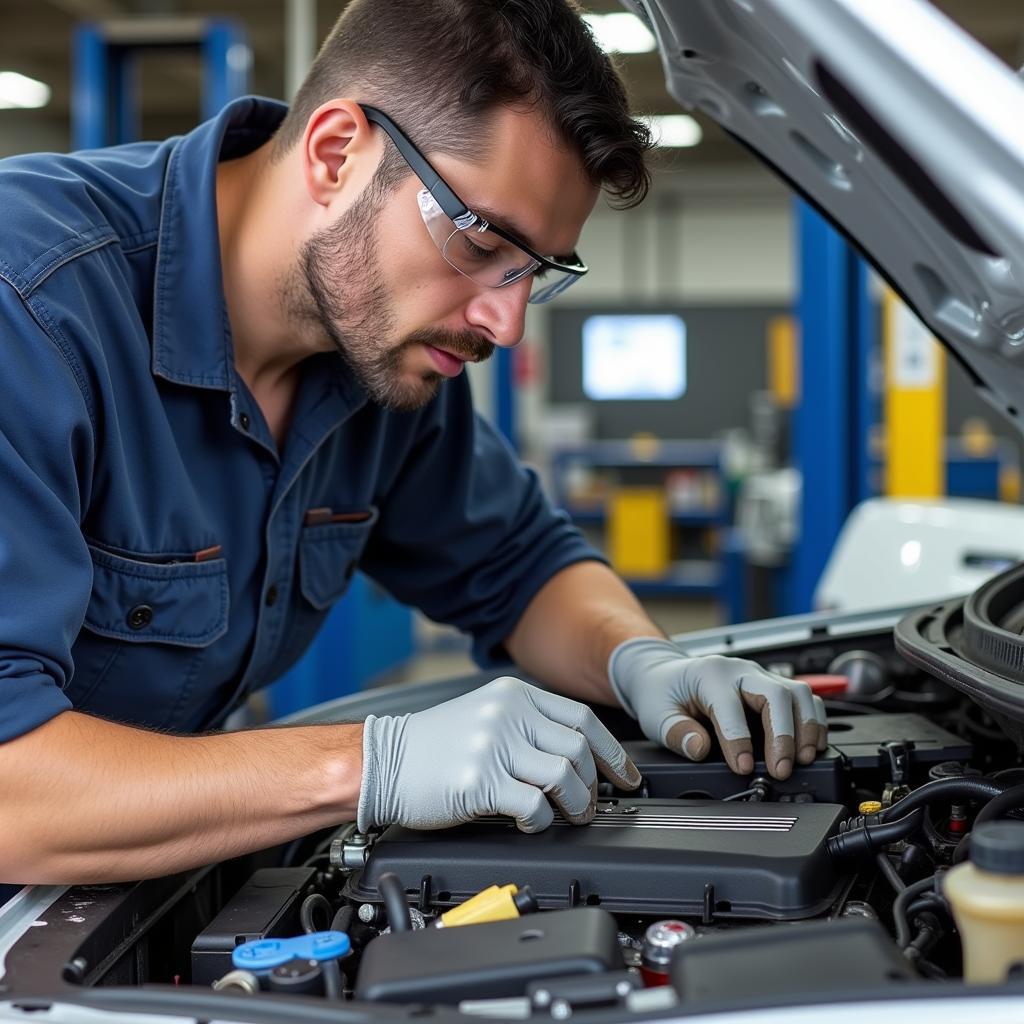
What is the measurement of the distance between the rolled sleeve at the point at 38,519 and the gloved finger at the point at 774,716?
2.04ft

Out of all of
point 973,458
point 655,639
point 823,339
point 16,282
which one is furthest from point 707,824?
point 973,458

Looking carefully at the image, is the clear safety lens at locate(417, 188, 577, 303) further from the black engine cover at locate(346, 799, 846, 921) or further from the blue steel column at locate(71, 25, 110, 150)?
the blue steel column at locate(71, 25, 110, 150)

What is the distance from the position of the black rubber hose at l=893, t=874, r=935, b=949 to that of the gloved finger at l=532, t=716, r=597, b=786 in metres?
0.28

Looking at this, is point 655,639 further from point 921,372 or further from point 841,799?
point 921,372

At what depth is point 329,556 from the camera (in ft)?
5.17

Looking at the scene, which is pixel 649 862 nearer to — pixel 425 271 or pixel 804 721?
pixel 804 721

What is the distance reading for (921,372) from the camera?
12.4 ft

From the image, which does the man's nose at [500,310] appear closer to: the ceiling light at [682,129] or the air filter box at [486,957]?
the air filter box at [486,957]

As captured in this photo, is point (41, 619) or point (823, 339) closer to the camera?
point (41, 619)

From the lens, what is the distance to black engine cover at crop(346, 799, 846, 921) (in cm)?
88

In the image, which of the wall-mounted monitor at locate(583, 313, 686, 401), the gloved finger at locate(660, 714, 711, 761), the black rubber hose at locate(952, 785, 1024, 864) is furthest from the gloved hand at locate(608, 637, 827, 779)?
the wall-mounted monitor at locate(583, 313, 686, 401)

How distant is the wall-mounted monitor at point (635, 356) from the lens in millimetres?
10094

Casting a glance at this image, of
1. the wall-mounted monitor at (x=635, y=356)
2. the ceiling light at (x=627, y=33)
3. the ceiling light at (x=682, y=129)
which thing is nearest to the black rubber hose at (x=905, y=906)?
the ceiling light at (x=627, y=33)

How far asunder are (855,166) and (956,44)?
385 millimetres
